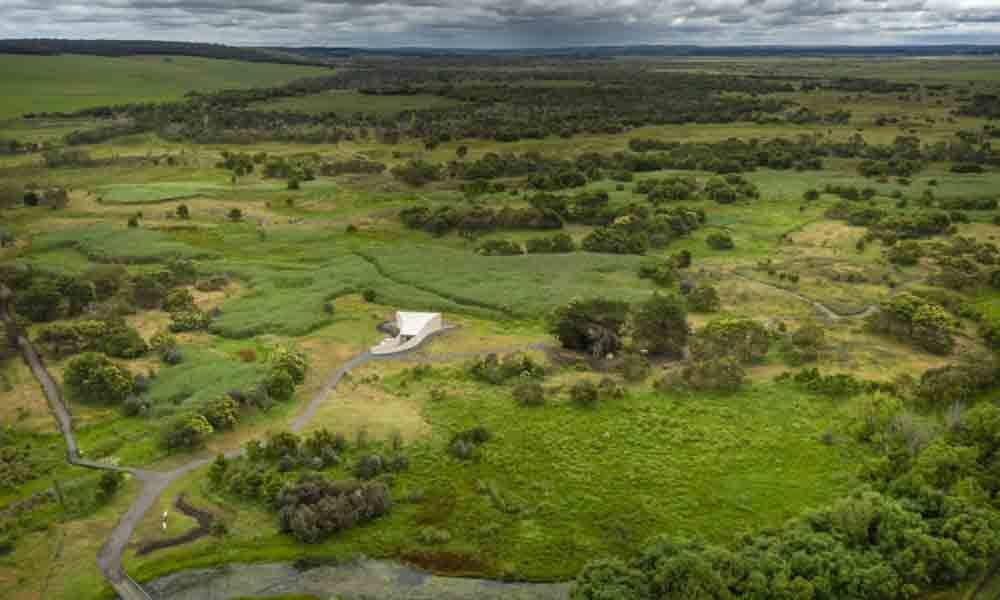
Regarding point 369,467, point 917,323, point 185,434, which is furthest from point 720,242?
point 185,434

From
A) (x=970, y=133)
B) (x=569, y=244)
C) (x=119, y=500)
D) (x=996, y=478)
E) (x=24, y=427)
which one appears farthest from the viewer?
(x=970, y=133)

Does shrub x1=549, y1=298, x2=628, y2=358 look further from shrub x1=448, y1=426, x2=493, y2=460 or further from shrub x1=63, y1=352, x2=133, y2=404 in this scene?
shrub x1=63, y1=352, x2=133, y2=404

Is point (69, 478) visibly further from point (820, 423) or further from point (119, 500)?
point (820, 423)

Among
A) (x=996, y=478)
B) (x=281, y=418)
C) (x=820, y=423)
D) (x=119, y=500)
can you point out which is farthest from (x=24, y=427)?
(x=996, y=478)

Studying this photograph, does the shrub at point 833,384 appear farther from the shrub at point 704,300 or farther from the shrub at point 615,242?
the shrub at point 615,242

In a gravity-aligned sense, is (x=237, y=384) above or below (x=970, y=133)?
below

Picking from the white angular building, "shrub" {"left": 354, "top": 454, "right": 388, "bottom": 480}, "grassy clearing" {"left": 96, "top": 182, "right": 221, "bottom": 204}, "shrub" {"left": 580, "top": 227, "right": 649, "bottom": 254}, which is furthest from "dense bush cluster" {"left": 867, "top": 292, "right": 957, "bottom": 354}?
"grassy clearing" {"left": 96, "top": 182, "right": 221, "bottom": 204}
